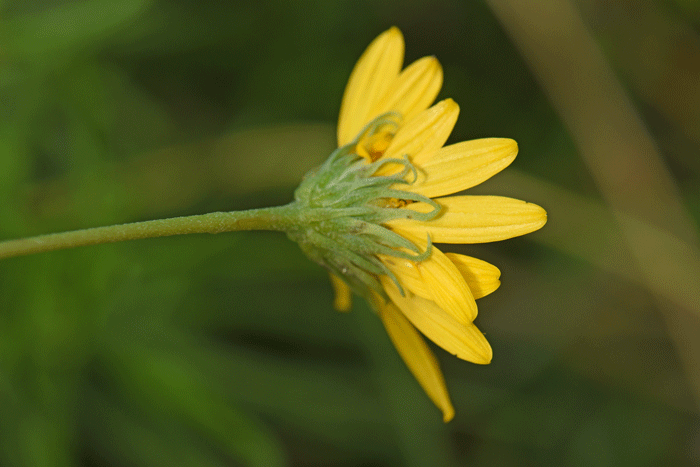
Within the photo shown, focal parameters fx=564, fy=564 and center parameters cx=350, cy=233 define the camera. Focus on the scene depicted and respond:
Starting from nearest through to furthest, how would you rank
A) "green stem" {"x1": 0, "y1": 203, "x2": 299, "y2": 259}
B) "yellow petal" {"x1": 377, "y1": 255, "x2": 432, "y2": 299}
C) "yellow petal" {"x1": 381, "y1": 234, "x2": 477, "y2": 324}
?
"green stem" {"x1": 0, "y1": 203, "x2": 299, "y2": 259}
"yellow petal" {"x1": 381, "y1": 234, "x2": 477, "y2": 324}
"yellow petal" {"x1": 377, "y1": 255, "x2": 432, "y2": 299}

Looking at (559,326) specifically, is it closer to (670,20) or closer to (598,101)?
(598,101)

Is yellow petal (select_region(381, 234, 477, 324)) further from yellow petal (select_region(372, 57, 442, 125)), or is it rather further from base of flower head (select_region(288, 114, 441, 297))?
yellow petal (select_region(372, 57, 442, 125))

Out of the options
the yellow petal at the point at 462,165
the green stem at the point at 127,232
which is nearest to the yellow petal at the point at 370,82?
the yellow petal at the point at 462,165

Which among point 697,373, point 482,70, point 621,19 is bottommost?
point 697,373

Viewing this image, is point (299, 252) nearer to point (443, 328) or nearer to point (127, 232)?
point (443, 328)

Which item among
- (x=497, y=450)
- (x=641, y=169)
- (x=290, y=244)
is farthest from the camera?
(x=641, y=169)

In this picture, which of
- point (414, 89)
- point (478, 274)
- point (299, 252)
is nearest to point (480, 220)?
point (478, 274)

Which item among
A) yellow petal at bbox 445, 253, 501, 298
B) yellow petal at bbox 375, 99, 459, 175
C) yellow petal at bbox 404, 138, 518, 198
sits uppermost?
yellow petal at bbox 375, 99, 459, 175

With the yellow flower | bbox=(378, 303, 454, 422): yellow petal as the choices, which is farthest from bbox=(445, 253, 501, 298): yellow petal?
bbox=(378, 303, 454, 422): yellow petal

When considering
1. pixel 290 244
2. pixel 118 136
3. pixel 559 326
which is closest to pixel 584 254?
pixel 559 326
